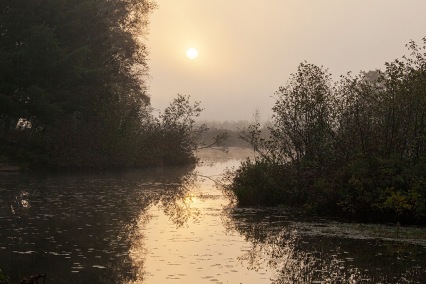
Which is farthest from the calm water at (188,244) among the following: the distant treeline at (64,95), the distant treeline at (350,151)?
the distant treeline at (64,95)

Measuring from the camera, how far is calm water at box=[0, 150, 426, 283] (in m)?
11.7

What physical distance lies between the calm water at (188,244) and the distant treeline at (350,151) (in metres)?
1.13

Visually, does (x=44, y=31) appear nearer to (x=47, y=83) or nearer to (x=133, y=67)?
(x=47, y=83)

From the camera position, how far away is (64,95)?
4175cm

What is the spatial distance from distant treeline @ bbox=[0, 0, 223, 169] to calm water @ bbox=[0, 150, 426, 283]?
16095 millimetres

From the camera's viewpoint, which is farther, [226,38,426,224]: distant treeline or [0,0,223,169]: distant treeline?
[0,0,223,169]: distant treeline

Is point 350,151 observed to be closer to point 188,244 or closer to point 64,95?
point 188,244

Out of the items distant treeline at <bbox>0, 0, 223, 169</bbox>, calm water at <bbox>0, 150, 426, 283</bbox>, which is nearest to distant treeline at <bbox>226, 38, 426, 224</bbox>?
calm water at <bbox>0, 150, 426, 283</bbox>

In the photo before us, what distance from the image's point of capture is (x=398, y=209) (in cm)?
1770

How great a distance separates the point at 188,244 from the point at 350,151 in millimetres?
8210

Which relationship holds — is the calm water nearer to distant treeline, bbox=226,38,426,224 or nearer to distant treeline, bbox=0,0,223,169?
distant treeline, bbox=226,38,426,224

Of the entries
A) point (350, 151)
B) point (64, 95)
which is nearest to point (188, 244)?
point (350, 151)

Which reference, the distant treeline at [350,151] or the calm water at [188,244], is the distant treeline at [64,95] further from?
the distant treeline at [350,151]

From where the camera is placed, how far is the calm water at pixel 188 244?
11711 millimetres
